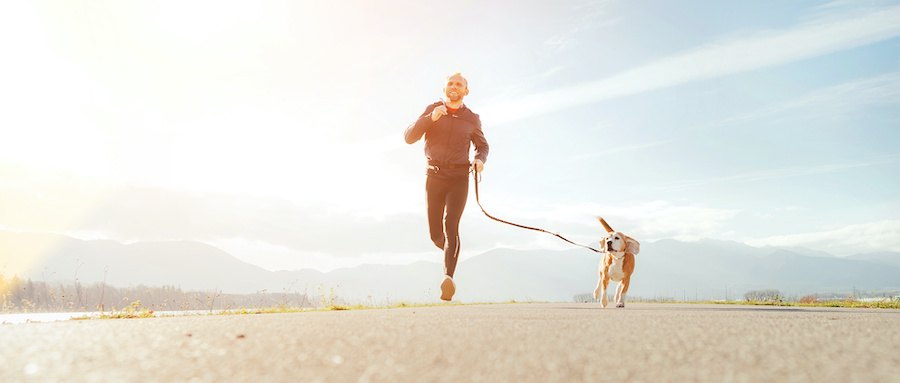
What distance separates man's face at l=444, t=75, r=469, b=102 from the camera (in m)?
8.62

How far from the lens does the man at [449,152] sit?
27.0 ft

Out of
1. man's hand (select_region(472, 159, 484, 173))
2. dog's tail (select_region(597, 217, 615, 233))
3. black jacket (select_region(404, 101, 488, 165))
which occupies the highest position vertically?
black jacket (select_region(404, 101, 488, 165))

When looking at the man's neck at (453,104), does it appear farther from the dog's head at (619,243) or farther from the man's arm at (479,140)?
the dog's head at (619,243)

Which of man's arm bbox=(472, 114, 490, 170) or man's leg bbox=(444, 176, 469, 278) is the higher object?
man's arm bbox=(472, 114, 490, 170)

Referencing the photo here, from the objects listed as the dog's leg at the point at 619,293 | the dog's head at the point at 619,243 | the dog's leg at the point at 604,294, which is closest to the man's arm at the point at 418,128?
the dog's head at the point at 619,243

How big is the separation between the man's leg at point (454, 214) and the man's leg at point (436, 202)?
0.13 m

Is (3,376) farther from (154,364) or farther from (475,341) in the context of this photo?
(475,341)

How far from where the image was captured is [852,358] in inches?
92.1

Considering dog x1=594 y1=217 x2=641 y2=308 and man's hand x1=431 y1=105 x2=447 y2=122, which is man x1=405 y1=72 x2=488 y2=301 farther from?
dog x1=594 y1=217 x2=641 y2=308

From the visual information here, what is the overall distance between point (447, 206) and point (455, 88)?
161 centimetres

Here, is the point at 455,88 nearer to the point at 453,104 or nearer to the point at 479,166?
the point at 453,104

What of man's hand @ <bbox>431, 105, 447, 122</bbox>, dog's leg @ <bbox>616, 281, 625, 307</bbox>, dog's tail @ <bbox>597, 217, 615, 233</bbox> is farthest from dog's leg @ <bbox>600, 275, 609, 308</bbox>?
man's hand @ <bbox>431, 105, 447, 122</bbox>

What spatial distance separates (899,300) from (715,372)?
12540mm

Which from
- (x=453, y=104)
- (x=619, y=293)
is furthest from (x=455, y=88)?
(x=619, y=293)
